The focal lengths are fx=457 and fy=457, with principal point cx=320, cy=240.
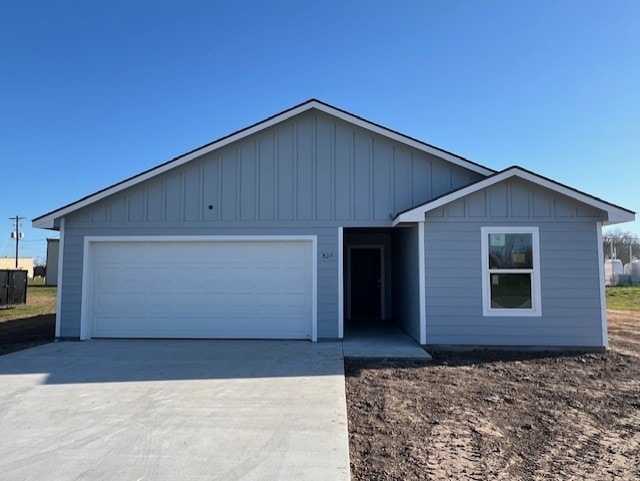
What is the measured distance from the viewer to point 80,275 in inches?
396

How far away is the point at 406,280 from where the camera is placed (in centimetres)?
1077

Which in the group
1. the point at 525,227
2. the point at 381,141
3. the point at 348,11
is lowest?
the point at 525,227

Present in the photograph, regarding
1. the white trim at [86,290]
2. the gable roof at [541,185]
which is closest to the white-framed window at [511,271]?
the gable roof at [541,185]

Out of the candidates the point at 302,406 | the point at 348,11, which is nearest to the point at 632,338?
the point at 302,406

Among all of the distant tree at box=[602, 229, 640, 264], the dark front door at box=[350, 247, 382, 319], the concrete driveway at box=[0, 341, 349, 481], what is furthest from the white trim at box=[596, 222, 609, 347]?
the distant tree at box=[602, 229, 640, 264]

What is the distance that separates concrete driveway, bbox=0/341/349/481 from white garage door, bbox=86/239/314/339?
1.72 m

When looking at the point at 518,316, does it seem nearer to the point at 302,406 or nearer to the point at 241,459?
the point at 302,406

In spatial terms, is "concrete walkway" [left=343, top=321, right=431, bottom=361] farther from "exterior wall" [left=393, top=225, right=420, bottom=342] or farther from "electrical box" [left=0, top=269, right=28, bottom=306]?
"electrical box" [left=0, top=269, right=28, bottom=306]

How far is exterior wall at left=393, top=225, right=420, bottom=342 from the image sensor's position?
9495 millimetres

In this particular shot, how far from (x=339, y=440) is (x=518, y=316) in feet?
19.1

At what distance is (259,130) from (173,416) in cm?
668

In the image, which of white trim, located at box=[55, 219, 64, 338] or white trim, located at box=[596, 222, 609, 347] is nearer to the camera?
white trim, located at box=[596, 222, 609, 347]

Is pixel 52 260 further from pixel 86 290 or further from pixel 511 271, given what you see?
pixel 511 271

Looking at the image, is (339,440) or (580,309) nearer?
(339,440)
